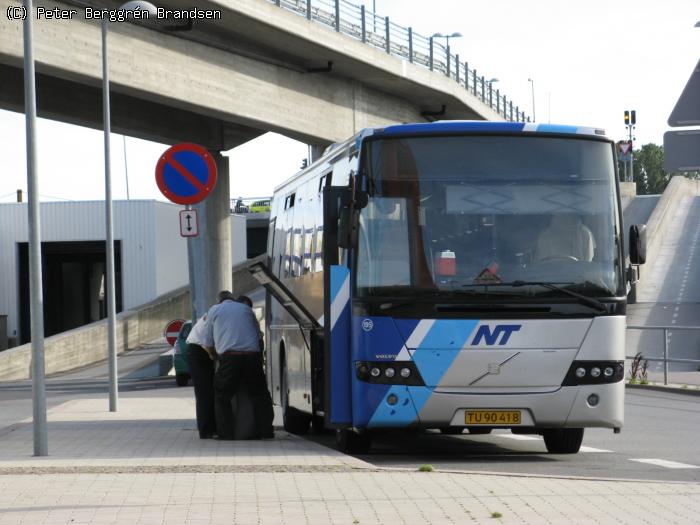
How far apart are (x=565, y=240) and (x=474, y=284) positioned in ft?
3.02

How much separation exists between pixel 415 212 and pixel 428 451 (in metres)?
2.94

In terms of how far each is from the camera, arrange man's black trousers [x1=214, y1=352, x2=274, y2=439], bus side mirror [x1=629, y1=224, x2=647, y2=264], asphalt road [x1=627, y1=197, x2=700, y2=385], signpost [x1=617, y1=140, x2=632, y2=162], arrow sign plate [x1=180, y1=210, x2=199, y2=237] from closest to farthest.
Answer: bus side mirror [x1=629, y1=224, x2=647, y2=264] → man's black trousers [x1=214, y1=352, x2=274, y2=439] → arrow sign plate [x1=180, y1=210, x2=199, y2=237] → asphalt road [x1=627, y1=197, x2=700, y2=385] → signpost [x1=617, y1=140, x2=632, y2=162]

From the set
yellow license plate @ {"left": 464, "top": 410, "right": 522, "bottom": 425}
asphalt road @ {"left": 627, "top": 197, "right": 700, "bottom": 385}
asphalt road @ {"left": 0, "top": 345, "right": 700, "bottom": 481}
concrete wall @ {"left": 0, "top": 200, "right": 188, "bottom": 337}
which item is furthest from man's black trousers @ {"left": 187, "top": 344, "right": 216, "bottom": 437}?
concrete wall @ {"left": 0, "top": 200, "right": 188, "bottom": 337}

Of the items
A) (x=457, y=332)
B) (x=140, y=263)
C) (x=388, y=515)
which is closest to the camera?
(x=388, y=515)

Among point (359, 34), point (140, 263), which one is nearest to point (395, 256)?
point (359, 34)

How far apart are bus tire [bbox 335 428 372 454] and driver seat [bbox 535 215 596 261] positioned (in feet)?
7.99

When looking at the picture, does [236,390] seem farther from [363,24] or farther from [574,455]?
[363,24]

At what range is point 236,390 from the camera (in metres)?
16.2

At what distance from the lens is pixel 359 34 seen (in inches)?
1544

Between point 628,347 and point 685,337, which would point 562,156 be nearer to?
point 628,347

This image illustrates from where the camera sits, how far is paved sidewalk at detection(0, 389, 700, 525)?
30.1 ft

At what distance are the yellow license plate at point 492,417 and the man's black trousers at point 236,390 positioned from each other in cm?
307

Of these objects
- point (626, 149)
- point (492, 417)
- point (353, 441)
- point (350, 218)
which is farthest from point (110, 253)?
point (626, 149)

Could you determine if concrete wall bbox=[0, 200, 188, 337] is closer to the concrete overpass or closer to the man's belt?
the concrete overpass
